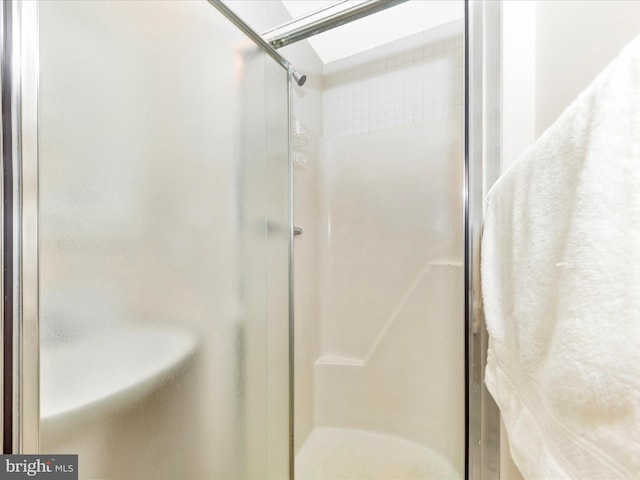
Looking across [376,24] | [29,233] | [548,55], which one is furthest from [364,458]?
[376,24]

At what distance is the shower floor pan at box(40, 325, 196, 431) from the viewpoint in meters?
0.44

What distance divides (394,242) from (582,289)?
121cm

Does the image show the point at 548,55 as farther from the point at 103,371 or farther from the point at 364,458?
the point at 364,458

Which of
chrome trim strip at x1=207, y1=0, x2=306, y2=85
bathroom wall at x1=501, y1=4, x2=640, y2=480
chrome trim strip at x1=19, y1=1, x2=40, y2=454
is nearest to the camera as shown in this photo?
chrome trim strip at x1=19, y1=1, x2=40, y2=454

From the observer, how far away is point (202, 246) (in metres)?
0.71

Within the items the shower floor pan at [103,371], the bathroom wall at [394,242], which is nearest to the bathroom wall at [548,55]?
the bathroom wall at [394,242]

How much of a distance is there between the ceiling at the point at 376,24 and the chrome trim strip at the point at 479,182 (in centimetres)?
56

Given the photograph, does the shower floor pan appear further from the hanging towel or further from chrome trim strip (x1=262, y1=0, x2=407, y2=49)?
chrome trim strip (x1=262, y1=0, x2=407, y2=49)

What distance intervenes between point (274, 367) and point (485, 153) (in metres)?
0.94

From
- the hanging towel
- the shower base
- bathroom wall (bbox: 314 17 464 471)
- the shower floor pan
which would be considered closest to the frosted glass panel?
the shower floor pan

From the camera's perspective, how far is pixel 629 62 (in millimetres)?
312

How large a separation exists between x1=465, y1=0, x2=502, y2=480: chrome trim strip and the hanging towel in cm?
26

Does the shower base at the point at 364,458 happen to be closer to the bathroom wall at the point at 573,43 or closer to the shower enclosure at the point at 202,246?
the shower enclosure at the point at 202,246

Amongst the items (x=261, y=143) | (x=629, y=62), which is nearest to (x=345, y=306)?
(x=261, y=143)
